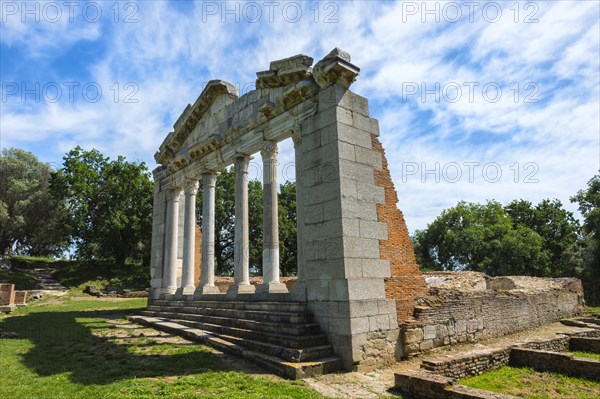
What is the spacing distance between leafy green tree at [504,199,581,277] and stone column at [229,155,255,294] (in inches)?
1563

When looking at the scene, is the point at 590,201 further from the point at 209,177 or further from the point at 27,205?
the point at 27,205

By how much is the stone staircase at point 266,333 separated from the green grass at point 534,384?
10.2 ft

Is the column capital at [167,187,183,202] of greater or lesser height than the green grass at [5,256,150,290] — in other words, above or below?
above

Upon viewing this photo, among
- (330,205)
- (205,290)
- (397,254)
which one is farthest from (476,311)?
(205,290)

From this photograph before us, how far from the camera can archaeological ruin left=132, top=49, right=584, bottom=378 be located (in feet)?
29.9

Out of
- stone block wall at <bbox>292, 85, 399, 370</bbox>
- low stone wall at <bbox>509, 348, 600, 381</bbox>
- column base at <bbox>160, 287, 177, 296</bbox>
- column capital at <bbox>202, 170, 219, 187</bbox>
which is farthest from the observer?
column base at <bbox>160, 287, 177, 296</bbox>

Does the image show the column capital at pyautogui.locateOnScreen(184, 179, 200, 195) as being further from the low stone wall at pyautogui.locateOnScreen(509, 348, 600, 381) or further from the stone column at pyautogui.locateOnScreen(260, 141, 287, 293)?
the low stone wall at pyautogui.locateOnScreen(509, 348, 600, 381)

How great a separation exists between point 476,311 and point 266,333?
21.4 ft

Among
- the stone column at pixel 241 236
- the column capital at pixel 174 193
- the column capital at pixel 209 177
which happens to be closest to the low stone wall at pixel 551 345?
the stone column at pixel 241 236

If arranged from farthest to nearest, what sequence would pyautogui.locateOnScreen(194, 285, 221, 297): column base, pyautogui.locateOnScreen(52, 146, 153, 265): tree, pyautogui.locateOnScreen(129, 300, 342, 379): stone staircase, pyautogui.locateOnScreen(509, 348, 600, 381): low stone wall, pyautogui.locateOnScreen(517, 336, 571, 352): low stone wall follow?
pyautogui.locateOnScreen(52, 146, 153, 265): tree
pyautogui.locateOnScreen(194, 285, 221, 297): column base
pyautogui.locateOnScreen(517, 336, 571, 352): low stone wall
pyautogui.locateOnScreen(509, 348, 600, 381): low stone wall
pyautogui.locateOnScreen(129, 300, 342, 379): stone staircase

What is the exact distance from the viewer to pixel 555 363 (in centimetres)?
902

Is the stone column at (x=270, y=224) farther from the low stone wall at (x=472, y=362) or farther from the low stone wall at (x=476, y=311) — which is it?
the low stone wall at (x=472, y=362)

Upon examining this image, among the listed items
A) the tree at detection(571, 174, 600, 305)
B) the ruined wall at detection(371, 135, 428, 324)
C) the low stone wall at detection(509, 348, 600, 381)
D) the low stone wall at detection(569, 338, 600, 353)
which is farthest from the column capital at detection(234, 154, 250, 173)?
the tree at detection(571, 174, 600, 305)

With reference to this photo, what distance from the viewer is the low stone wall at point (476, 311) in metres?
10.2
